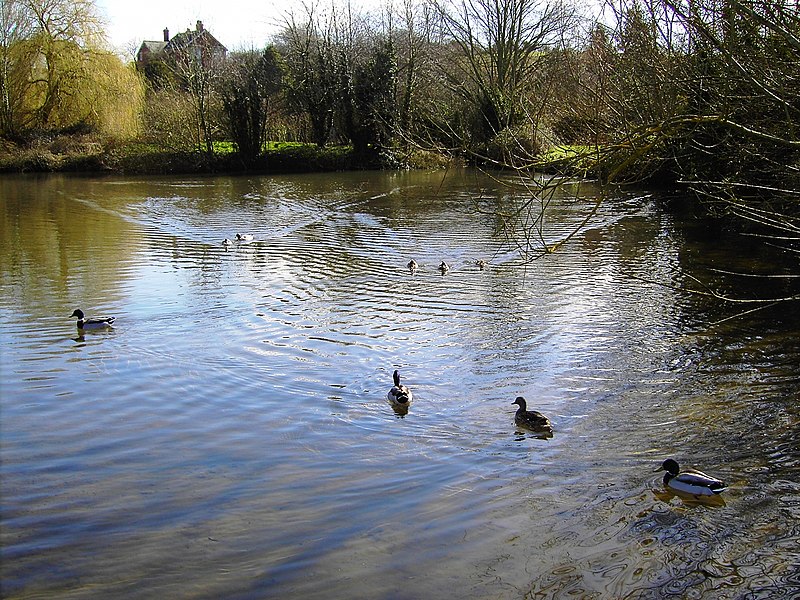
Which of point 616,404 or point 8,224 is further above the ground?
point 8,224

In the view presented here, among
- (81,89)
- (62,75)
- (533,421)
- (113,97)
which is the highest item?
(62,75)

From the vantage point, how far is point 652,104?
823 cm

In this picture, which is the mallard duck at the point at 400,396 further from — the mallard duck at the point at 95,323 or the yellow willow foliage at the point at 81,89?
the yellow willow foliage at the point at 81,89

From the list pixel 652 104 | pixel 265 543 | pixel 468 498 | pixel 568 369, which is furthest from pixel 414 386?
pixel 652 104

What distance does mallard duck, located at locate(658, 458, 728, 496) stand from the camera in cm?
519

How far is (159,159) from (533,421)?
3390 centimetres

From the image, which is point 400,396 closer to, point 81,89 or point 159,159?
point 159,159

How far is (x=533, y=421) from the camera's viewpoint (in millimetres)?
6414

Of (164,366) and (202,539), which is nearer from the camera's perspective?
(202,539)

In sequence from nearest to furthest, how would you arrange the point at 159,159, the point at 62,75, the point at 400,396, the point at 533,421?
the point at 533,421 → the point at 400,396 → the point at 159,159 → the point at 62,75

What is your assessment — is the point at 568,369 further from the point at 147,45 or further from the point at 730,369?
the point at 147,45

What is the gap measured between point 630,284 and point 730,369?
436 cm

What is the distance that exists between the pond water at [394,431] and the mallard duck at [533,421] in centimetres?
17

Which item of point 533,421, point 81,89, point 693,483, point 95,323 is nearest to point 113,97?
point 81,89
